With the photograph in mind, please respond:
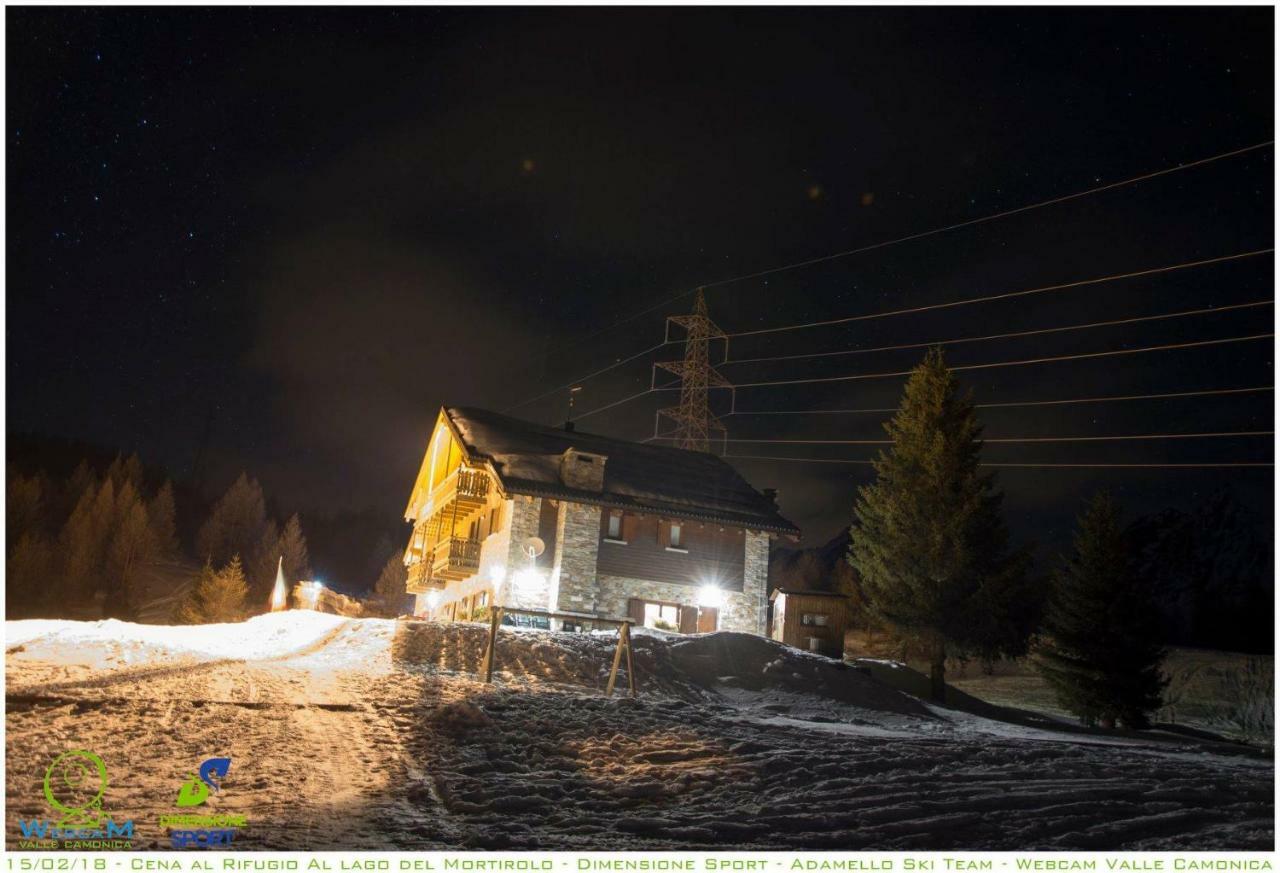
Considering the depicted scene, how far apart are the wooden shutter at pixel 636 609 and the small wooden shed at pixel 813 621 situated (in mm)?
6862

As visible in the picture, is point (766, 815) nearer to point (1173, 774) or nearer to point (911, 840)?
point (911, 840)

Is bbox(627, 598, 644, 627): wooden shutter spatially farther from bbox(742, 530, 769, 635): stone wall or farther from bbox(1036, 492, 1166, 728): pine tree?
bbox(1036, 492, 1166, 728): pine tree

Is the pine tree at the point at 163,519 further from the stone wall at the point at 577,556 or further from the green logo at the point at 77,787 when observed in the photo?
the green logo at the point at 77,787

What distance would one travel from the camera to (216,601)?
227ft

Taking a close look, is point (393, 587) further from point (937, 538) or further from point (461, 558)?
point (937, 538)

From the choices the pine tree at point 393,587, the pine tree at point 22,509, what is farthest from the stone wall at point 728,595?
the pine tree at point 22,509

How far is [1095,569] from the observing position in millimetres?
29281

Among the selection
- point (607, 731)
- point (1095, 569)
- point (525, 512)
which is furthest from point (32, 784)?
point (1095, 569)

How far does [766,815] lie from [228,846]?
17.2 ft

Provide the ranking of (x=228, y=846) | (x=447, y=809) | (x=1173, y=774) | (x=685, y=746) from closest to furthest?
(x=228, y=846) → (x=447, y=809) → (x=1173, y=774) → (x=685, y=746)

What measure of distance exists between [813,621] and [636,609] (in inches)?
327

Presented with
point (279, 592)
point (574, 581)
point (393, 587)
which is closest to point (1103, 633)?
point (574, 581)

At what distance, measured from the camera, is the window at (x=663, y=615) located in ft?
107

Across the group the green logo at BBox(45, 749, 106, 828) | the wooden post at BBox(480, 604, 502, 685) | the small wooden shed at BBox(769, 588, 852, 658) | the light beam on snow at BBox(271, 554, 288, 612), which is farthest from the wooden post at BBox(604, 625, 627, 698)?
the light beam on snow at BBox(271, 554, 288, 612)
